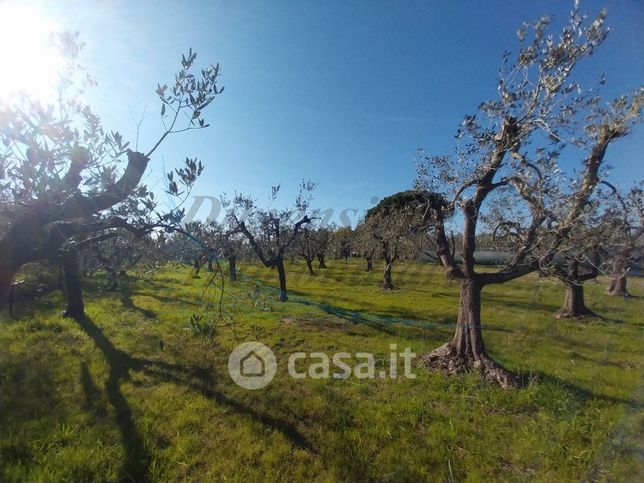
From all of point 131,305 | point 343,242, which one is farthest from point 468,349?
point 343,242

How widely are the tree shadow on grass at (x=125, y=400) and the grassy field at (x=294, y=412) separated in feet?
0.12

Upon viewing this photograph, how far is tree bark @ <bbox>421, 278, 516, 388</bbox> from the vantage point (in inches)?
336

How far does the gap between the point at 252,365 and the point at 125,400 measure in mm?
3313

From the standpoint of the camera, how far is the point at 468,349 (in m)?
9.06

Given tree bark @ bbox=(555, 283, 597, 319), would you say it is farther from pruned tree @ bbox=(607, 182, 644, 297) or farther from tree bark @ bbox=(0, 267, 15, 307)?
tree bark @ bbox=(0, 267, 15, 307)

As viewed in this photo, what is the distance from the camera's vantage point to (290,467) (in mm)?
5062

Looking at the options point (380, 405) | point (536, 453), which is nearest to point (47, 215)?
point (380, 405)

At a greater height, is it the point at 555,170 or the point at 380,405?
the point at 555,170

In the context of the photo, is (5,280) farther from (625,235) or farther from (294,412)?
(625,235)

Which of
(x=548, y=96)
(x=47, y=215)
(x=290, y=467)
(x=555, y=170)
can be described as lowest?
(x=290, y=467)

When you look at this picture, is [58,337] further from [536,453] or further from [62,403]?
[536,453]

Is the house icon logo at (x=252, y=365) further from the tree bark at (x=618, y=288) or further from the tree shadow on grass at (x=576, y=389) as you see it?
the tree bark at (x=618, y=288)

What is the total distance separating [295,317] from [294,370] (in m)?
6.33

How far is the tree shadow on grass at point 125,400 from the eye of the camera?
5.12 m
